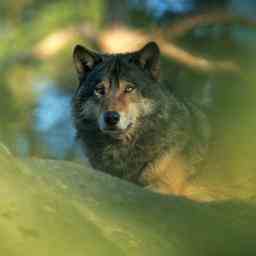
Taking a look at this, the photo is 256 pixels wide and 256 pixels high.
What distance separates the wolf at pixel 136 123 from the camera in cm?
871

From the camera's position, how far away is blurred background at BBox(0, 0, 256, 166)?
1564 centimetres

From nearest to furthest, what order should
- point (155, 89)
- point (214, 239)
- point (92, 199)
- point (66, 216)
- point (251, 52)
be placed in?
point (66, 216), point (214, 239), point (92, 199), point (155, 89), point (251, 52)

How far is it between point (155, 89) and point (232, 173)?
1223mm

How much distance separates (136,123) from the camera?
8906 mm

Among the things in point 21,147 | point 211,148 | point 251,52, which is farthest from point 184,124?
point 251,52

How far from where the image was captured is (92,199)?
577cm

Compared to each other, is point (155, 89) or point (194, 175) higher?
point (155, 89)

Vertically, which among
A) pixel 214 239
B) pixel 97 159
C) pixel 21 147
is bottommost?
pixel 21 147

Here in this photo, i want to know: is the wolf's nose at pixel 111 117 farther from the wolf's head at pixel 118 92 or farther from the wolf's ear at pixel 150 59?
the wolf's ear at pixel 150 59

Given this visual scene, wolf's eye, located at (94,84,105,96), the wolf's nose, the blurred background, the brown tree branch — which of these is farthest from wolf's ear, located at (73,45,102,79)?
the brown tree branch

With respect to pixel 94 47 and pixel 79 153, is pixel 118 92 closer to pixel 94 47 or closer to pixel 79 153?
pixel 79 153

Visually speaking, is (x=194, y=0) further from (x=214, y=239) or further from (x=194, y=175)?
(x=214, y=239)

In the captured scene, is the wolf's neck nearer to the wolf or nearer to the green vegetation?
the wolf

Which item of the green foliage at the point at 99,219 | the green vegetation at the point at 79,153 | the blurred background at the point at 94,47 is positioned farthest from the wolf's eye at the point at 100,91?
the blurred background at the point at 94,47
